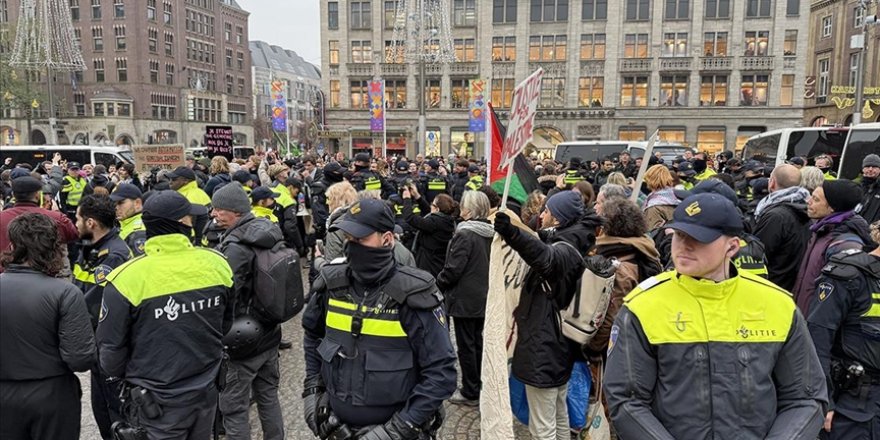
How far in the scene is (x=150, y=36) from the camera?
6269 cm

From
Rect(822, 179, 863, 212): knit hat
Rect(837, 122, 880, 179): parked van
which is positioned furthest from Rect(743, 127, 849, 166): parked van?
Rect(822, 179, 863, 212): knit hat

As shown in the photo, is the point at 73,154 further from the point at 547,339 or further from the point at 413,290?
the point at 413,290

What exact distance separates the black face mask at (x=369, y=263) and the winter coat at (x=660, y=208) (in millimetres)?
4131

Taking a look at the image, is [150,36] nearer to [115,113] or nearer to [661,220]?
[115,113]

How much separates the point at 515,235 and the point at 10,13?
7876 cm

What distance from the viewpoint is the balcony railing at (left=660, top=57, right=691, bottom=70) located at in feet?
134

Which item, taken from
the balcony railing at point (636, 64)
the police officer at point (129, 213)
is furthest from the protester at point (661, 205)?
the balcony railing at point (636, 64)

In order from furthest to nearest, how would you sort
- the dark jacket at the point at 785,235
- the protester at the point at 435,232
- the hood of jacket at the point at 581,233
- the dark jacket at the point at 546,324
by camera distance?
the protester at the point at 435,232 → the dark jacket at the point at 785,235 → the hood of jacket at the point at 581,233 → the dark jacket at the point at 546,324

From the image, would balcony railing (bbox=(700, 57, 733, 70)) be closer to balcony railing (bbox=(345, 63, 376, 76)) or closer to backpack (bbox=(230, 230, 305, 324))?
balcony railing (bbox=(345, 63, 376, 76))

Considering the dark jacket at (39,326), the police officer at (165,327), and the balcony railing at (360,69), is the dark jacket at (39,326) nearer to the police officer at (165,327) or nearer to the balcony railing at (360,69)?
the police officer at (165,327)

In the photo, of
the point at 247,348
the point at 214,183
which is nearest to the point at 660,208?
the point at 247,348

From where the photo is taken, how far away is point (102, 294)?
4043mm

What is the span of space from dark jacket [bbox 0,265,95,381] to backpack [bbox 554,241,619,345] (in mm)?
3168

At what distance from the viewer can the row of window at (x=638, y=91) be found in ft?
133
